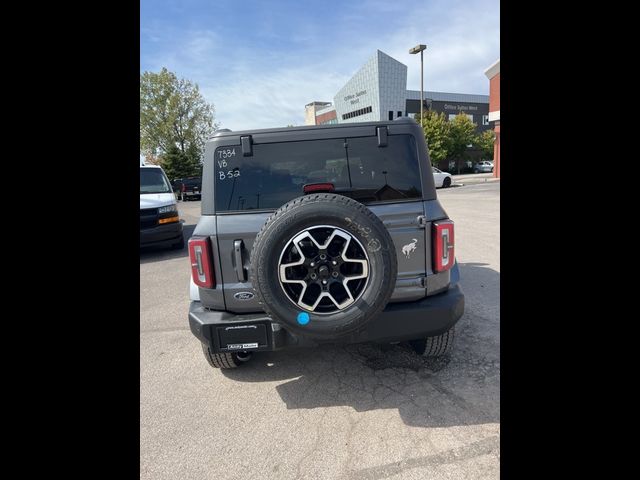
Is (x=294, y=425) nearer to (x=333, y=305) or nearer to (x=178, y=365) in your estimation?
(x=333, y=305)

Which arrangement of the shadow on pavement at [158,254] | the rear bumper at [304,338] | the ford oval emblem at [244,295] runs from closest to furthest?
1. the rear bumper at [304,338]
2. the ford oval emblem at [244,295]
3. the shadow on pavement at [158,254]

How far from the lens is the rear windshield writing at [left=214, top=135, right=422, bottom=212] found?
2.42 metres

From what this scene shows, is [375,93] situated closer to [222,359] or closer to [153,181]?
[153,181]

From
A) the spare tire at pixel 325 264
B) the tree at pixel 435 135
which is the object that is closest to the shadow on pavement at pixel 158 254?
the spare tire at pixel 325 264

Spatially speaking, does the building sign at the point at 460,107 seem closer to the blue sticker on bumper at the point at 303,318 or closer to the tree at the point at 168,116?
the tree at the point at 168,116

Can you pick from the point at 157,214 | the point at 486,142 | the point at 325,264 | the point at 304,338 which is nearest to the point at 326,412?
the point at 304,338

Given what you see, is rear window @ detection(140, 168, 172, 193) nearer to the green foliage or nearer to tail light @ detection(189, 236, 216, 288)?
tail light @ detection(189, 236, 216, 288)

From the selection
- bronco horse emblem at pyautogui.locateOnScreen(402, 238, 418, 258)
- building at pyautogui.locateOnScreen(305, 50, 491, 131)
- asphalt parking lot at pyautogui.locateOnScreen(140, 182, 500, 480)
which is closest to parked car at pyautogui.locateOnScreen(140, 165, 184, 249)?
asphalt parking lot at pyautogui.locateOnScreen(140, 182, 500, 480)

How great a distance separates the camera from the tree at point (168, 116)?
45.5 m

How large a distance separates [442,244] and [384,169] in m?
0.71

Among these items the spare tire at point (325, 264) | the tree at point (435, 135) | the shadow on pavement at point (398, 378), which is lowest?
the shadow on pavement at point (398, 378)

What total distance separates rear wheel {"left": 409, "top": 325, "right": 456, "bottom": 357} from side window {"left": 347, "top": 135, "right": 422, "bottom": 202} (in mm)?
1224

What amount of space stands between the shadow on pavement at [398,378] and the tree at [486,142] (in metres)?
45.7
